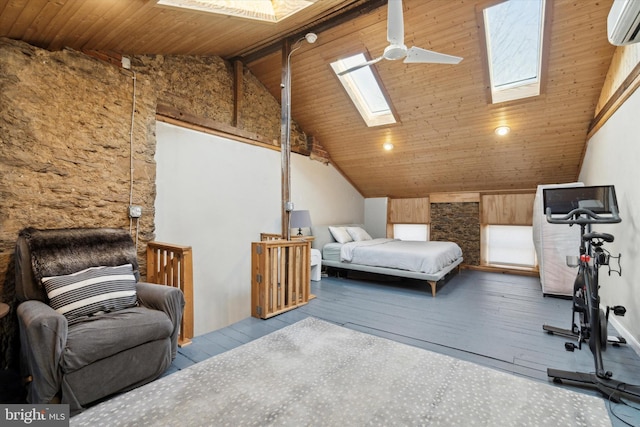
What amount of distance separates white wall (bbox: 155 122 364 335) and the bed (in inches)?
49.0

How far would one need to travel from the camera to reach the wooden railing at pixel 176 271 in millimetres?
2613

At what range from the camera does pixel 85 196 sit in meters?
2.62

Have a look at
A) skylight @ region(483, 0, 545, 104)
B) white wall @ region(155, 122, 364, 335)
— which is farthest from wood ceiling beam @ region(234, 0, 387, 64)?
white wall @ region(155, 122, 364, 335)

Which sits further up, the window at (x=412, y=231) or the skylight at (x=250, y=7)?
the skylight at (x=250, y=7)

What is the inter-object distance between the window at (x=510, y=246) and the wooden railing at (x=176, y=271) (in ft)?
19.7

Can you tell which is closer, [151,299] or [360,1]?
[151,299]

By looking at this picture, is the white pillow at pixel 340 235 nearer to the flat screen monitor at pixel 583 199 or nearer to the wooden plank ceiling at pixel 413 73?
the wooden plank ceiling at pixel 413 73

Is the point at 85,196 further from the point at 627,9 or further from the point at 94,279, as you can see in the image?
the point at 627,9

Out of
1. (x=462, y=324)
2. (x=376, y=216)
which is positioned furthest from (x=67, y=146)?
(x=376, y=216)

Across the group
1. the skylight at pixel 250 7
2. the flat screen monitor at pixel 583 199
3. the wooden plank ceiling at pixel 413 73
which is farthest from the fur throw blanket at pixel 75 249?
the flat screen monitor at pixel 583 199

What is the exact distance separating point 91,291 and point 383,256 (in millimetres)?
3801

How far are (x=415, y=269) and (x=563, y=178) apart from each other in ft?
11.0

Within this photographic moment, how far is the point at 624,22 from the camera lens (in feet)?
→ 4.42

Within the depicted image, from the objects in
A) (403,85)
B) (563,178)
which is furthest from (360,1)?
(563,178)
